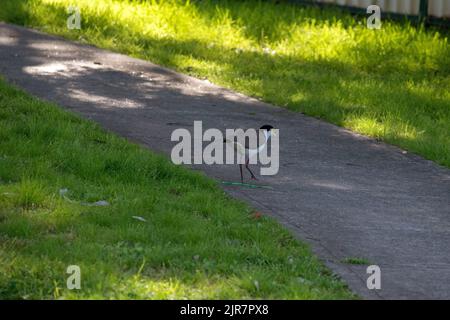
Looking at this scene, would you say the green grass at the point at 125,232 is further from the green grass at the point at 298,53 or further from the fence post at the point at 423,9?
the fence post at the point at 423,9

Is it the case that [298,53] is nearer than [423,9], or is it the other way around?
[298,53]

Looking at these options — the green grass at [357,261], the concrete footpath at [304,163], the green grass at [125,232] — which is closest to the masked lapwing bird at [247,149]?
the concrete footpath at [304,163]

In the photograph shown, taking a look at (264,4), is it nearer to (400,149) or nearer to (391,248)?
(400,149)

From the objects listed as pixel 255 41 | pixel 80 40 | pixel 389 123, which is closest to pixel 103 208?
pixel 389 123

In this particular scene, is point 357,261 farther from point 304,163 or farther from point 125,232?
point 304,163

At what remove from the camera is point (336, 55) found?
39.9 feet

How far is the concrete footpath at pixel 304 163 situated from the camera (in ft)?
19.9

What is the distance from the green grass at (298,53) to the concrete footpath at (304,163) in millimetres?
341

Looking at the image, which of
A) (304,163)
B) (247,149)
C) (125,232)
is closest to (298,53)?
(304,163)

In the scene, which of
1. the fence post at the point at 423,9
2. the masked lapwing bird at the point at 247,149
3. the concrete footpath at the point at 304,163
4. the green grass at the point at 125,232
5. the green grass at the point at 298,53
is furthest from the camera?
the fence post at the point at 423,9

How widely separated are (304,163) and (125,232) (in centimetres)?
250

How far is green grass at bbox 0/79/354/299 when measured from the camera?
527 cm

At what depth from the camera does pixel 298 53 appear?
1232 centimetres
